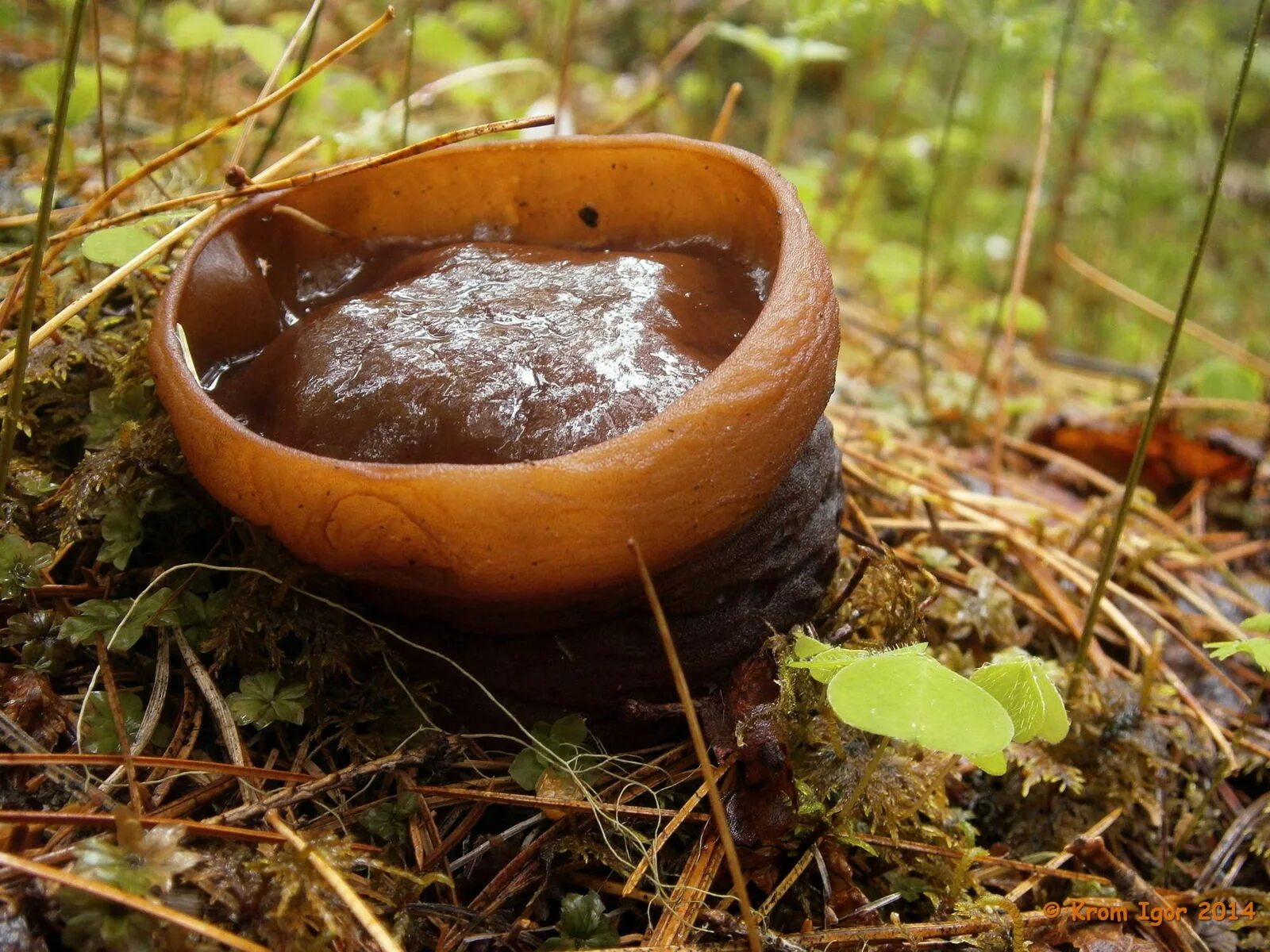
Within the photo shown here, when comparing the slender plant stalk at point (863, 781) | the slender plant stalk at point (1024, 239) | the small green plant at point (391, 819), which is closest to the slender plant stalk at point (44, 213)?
the small green plant at point (391, 819)

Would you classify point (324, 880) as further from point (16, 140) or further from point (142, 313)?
point (16, 140)

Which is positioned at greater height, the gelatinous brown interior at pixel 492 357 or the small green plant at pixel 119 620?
the gelatinous brown interior at pixel 492 357

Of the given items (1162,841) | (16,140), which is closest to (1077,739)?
(1162,841)

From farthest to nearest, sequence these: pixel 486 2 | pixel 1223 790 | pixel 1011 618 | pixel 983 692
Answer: pixel 486 2 → pixel 1011 618 → pixel 1223 790 → pixel 983 692

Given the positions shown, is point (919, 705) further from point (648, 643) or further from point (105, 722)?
point (105, 722)

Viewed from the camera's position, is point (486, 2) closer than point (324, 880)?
No

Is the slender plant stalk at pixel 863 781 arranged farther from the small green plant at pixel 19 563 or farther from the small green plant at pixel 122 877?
the small green plant at pixel 19 563

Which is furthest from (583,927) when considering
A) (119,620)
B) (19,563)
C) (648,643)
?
(19,563)
